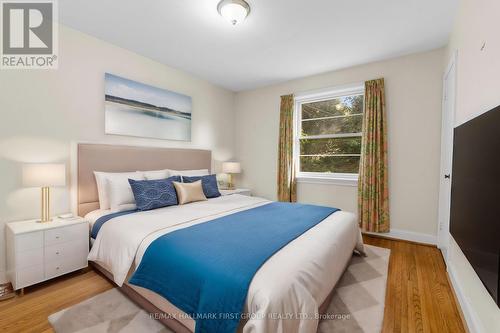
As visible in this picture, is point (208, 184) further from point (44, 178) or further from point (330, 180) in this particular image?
point (330, 180)

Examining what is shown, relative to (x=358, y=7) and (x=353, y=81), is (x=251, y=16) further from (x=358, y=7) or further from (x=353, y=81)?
(x=353, y=81)

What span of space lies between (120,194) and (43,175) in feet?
2.24

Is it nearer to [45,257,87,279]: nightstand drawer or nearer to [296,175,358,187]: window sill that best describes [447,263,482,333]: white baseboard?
[296,175,358,187]: window sill

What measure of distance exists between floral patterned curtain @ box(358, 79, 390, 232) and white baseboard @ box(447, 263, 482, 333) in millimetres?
1207

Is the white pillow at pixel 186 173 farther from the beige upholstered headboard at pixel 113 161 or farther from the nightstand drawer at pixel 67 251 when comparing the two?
the nightstand drawer at pixel 67 251

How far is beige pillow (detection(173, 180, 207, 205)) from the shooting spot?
112 inches

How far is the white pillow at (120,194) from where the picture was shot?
8.29 feet

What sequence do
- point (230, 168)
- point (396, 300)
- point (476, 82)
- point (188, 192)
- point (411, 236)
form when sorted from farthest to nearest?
point (230, 168)
point (411, 236)
point (188, 192)
point (396, 300)
point (476, 82)

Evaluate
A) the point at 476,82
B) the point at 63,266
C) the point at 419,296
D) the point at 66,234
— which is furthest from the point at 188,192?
the point at 476,82

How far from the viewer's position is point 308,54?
3.22 metres

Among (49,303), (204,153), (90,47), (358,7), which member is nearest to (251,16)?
(358,7)

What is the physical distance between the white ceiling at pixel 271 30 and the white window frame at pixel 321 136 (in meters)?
0.41

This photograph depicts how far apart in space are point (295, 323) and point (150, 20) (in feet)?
9.86

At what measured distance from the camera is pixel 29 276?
77.9 inches
